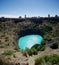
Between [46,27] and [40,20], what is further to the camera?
[40,20]

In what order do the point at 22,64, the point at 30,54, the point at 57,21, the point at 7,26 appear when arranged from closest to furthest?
the point at 22,64, the point at 30,54, the point at 7,26, the point at 57,21

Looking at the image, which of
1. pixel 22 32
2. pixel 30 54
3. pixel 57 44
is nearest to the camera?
pixel 30 54

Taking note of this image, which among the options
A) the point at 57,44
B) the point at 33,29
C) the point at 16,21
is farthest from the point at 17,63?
the point at 16,21

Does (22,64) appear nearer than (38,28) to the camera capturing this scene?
Yes

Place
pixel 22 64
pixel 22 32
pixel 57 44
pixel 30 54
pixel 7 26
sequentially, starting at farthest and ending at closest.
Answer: pixel 7 26 → pixel 22 32 → pixel 57 44 → pixel 30 54 → pixel 22 64

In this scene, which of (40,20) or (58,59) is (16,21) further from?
(58,59)

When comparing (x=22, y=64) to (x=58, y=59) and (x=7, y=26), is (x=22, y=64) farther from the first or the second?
(x=7, y=26)

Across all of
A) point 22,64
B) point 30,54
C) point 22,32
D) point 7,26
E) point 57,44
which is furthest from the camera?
point 7,26

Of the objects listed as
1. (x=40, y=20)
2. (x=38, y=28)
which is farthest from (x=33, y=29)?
(x=40, y=20)

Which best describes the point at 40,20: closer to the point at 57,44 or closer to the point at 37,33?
the point at 37,33
